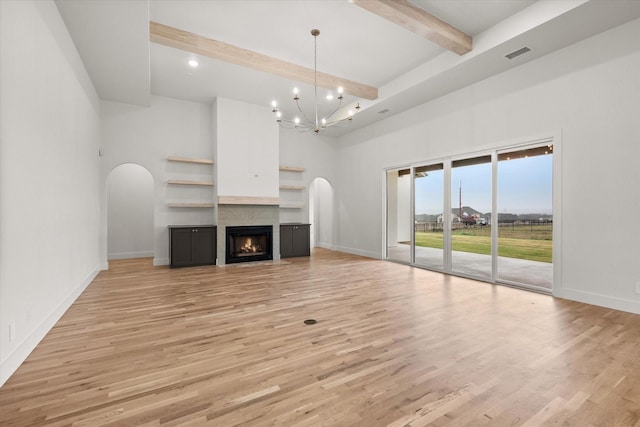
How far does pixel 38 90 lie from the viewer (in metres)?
2.70

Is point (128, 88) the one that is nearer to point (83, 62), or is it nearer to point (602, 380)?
point (83, 62)

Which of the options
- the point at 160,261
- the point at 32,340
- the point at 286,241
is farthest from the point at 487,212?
the point at 160,261

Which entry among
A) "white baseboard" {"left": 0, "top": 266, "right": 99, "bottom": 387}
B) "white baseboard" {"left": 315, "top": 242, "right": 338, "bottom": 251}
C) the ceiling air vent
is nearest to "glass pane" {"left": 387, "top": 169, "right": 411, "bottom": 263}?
"white baseboard" {"left": 315, "top": 242, "right": 338, "bottom": 251}

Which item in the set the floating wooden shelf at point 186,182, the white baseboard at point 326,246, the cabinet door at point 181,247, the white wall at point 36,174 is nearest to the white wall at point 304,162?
the white baseboard at point 326,246

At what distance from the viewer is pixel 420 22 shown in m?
3.72

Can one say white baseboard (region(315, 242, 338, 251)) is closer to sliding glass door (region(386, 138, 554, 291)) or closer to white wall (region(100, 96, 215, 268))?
sliding glass door (region(386, 138, 554, 291))

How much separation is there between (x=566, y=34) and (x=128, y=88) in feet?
22.7

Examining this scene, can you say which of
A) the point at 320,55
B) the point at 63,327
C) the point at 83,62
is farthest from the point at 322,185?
the point at 63,327

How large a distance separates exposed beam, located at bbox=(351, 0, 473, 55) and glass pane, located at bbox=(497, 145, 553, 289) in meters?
1.95

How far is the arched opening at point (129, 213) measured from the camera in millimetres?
7465

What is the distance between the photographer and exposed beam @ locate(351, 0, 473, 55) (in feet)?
11.3

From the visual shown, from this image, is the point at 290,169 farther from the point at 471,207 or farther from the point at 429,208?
the point at 471,207

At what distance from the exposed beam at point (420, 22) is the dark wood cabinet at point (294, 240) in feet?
16.8

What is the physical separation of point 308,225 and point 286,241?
73 centimetres
